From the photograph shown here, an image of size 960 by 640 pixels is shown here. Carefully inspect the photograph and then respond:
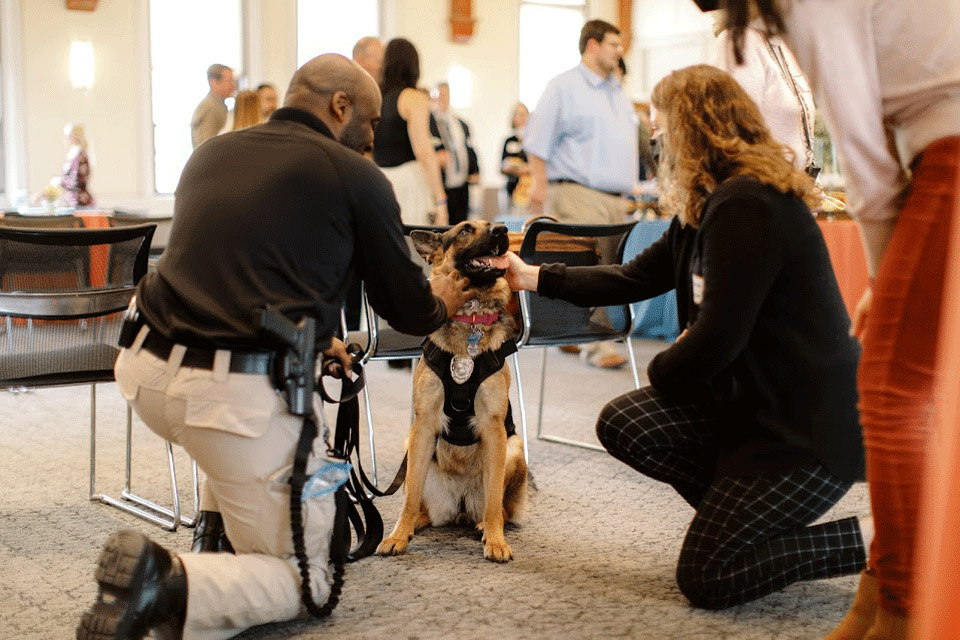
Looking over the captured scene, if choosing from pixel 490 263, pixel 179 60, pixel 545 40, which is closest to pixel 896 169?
pixel 490 263

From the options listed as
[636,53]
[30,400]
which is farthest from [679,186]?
[636,53]

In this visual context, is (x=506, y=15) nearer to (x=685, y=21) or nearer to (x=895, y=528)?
(x=685, y=21)

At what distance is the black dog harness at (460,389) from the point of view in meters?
2.81

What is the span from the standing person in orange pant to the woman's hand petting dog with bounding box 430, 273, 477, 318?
125 centimetres

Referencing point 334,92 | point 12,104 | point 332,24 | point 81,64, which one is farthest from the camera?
point 332,24

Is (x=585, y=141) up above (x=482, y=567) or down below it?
above

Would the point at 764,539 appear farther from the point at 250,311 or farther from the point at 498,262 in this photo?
the point at 250,311

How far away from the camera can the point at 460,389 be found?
280 cm

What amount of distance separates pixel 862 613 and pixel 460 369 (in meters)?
1.26

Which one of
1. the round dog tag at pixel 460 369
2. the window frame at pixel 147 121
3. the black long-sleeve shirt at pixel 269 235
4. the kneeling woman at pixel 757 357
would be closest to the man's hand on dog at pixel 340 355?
the black long-sleeve shirt at pixel 269 235

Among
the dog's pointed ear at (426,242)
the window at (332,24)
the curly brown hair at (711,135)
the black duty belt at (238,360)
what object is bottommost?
the black duty belt at (238,360)

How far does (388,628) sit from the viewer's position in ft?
7.30

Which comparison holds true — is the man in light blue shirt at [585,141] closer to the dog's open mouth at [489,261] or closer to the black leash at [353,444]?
the dog's open mouth at [489,261]

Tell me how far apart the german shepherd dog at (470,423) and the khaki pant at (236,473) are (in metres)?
0.68
